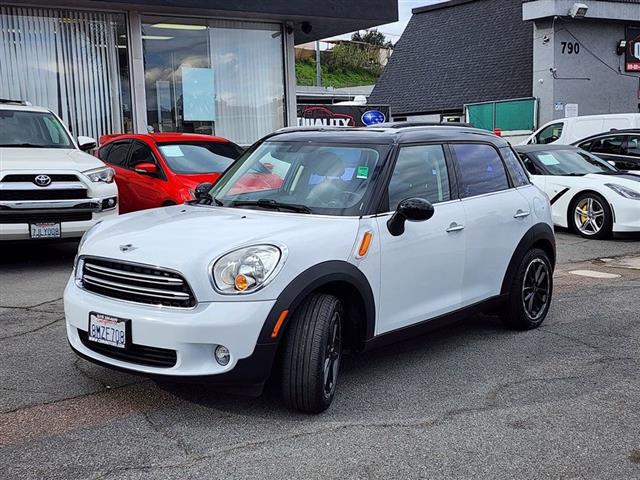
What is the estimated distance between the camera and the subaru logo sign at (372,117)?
630 inches

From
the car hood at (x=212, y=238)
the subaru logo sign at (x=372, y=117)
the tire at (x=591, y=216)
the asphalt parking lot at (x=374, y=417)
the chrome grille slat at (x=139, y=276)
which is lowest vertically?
the asphalt parking lot at (x=374, y=417)

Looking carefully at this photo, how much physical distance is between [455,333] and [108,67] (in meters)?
10.2

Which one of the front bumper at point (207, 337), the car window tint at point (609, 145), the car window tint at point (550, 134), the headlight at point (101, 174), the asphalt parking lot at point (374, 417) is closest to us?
the asphalt parking lot at point (374, 417)

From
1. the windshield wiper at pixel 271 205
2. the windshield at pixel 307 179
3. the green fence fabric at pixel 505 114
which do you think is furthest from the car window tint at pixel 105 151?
the green fence fabric at pixel 505 114

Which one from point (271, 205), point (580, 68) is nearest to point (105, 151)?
point (271, 205)

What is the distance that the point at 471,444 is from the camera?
12.3ft

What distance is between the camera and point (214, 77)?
14820 mm

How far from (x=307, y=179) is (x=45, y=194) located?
4.36 meters

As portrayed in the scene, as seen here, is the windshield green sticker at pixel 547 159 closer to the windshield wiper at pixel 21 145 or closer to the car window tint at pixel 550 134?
the car window tint at pixel 550 134

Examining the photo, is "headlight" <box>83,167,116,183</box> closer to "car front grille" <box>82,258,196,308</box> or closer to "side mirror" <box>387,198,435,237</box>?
"car front grille" <box>82,258,196,308</box>

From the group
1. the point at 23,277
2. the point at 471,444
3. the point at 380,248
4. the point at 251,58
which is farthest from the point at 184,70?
the point at 471,444

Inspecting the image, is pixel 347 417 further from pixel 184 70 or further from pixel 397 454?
pixel 184 70

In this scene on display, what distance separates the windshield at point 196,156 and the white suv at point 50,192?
1.15 m

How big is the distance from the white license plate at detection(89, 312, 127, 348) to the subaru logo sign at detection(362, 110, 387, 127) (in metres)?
12.3
